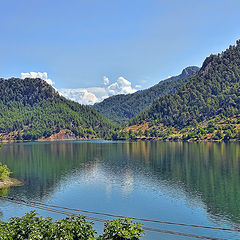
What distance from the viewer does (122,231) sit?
35.5 meters

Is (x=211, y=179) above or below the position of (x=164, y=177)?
below

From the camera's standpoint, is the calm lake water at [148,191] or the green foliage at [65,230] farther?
the calm lake water at [148,191]

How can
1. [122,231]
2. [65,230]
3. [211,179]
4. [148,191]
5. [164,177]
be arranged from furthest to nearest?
1. [164,177]
2. [211,179]
3. [148,191]
4. [65,230]
5. [122,231]

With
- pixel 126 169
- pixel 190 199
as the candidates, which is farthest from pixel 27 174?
pixel 190 199

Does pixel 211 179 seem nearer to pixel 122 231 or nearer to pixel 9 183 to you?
pixel 9 183

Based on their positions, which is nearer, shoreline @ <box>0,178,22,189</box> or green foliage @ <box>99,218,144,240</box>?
green foliage @ <box>99,218,144,240</box>

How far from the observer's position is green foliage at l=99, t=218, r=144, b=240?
35.6 m

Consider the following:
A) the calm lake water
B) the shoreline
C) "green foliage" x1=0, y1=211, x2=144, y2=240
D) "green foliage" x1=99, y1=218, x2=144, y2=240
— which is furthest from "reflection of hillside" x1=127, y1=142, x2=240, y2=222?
the shoreline

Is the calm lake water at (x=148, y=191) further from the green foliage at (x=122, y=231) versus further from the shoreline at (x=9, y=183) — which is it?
the green foliage at (x=122, y=231)

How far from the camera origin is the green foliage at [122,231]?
35562 mm

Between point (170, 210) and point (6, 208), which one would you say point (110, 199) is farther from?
point (6, 208)

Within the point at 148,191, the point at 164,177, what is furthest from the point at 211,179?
the point at 148,191

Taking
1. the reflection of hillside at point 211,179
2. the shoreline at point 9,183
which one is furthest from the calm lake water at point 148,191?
the shoreline at point 9,183

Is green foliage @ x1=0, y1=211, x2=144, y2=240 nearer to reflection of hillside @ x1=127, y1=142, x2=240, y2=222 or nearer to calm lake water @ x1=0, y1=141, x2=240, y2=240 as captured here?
calm lake water @ x1=0, y1=141, x2=240, y2=240
